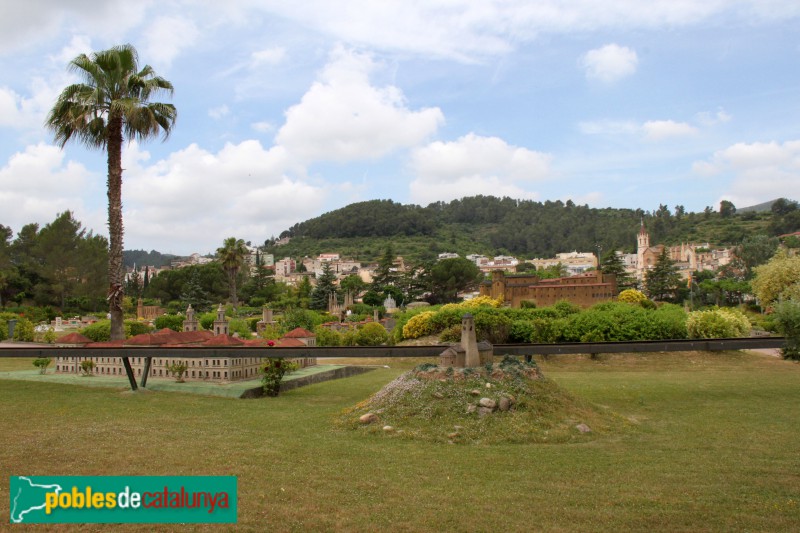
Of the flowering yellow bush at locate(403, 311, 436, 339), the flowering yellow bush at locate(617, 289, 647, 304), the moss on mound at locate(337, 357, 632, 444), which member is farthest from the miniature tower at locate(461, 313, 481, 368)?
the flowering yellow bush at locate(617, 289, 647, 304)

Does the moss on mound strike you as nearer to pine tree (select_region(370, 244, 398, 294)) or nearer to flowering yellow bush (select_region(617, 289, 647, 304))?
flowering yellow bush (select_region(617, 289, 647, 304))

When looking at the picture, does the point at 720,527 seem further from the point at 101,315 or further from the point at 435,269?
the point at 435,269

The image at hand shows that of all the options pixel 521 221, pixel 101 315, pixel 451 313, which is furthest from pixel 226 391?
pixel 521 221

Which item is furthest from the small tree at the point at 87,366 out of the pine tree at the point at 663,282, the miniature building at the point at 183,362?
the pine tree at the point at 663,282

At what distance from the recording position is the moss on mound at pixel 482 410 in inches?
452

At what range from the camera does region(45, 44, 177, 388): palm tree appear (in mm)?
19391

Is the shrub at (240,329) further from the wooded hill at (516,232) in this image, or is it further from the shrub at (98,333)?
the wooded hill at (516,232)

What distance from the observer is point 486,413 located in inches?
476

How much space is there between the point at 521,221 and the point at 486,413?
187 m

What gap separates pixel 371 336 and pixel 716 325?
1957 cm

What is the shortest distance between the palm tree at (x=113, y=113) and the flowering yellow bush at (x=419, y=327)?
20.3 metres

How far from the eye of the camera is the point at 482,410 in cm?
1216

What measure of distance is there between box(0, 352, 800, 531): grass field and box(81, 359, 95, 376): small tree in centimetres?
552

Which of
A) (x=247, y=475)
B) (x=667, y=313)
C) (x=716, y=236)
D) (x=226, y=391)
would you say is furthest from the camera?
(x=716, y=236)
